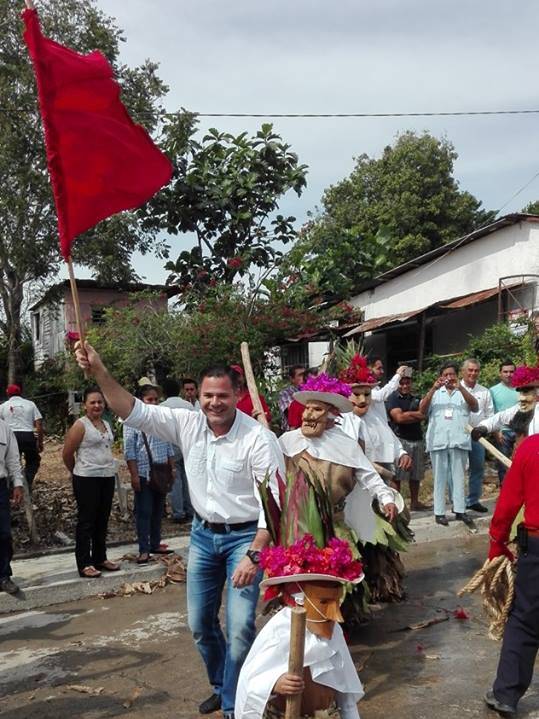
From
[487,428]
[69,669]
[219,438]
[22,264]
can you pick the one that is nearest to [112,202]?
[219,438]

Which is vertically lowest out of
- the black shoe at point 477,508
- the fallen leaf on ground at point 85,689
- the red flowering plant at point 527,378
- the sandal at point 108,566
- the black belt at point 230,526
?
the fallen leaf on ground at point 85,689

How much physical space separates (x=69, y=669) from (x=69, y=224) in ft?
10.2

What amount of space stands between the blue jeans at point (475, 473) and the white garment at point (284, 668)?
695 centimetres

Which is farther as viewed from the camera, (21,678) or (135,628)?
(135,628)

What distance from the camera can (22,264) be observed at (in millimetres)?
20141

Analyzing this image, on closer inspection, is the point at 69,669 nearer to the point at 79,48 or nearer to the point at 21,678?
the point at 21,678

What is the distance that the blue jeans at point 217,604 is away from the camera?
398 cm

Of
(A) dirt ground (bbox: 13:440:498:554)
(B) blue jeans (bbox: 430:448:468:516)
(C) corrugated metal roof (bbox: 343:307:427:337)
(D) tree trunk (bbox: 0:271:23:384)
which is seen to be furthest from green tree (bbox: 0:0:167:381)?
(B) blue jeans (bbox: 430:448:468:516)

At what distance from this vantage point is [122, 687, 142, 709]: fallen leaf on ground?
15.2ft

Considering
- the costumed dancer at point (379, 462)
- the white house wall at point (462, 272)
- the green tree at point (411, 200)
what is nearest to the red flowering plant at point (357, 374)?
the costumed dancer at point (379, 462)

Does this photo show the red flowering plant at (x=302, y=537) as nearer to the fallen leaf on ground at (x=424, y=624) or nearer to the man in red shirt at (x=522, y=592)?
the man in red shirt at (x=522, y=592)

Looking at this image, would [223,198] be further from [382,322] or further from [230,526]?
[230,526]

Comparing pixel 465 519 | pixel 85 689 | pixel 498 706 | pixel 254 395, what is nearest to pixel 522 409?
pixel 465 519

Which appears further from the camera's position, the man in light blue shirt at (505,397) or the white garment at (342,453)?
the man in light blue shirt at (505,397)
